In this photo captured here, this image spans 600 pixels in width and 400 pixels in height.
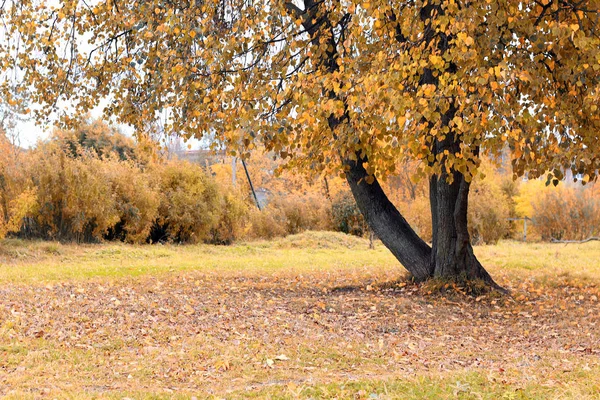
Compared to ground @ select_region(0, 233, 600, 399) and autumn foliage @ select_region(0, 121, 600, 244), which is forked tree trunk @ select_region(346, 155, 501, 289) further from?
autumn foliage @ select_region(0, 121, 600, 244)

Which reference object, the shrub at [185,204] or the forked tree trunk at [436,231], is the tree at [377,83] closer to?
the forked tree trunk at [436,231]

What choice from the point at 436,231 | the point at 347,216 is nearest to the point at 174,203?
the point at 347,216

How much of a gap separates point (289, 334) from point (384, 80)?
2.58 m

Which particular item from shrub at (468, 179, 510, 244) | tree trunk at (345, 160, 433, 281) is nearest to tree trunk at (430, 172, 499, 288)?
tree trunk at (345, 160, 433, 281)

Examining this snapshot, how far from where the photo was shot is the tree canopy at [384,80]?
5.85 metres

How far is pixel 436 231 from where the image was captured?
341 inches

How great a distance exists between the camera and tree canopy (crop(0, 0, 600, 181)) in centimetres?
585

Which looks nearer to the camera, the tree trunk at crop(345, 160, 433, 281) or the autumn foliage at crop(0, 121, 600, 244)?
the tree trunk at crop(345, 160, 433, 281)

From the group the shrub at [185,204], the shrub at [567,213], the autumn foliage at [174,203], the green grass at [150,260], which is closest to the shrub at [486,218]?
the autumn foliage at [174,203]

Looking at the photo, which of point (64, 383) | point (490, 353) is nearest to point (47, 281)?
point (64, 383)

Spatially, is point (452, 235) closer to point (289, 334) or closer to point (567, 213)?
point (289, 334)

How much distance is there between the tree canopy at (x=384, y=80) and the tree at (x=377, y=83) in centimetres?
2

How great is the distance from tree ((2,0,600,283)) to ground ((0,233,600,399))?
4.41ft

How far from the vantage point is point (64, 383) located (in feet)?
14.2
